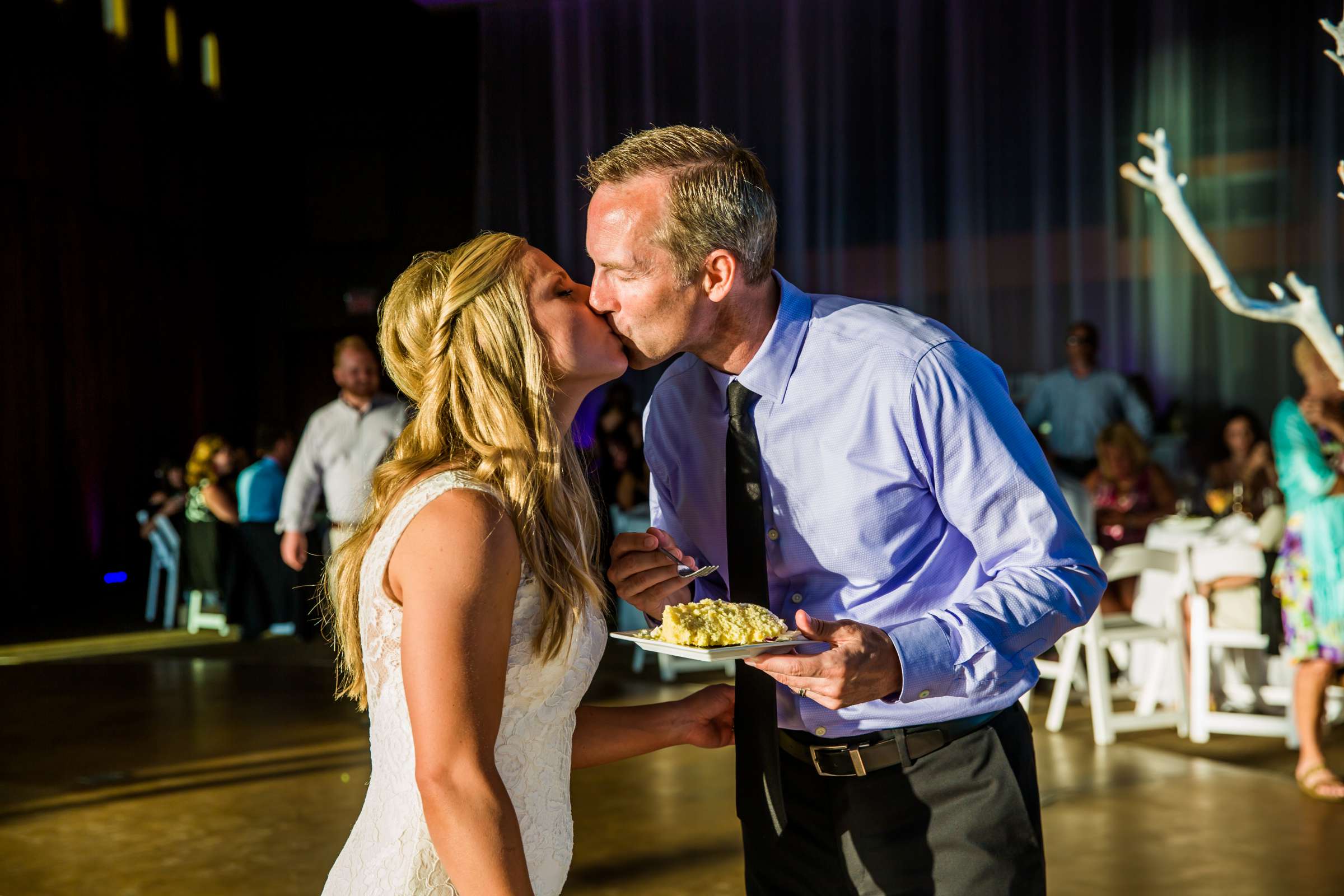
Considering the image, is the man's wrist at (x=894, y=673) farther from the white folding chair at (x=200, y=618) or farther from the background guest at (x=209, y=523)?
the white folding chair at (x=200, y=618)

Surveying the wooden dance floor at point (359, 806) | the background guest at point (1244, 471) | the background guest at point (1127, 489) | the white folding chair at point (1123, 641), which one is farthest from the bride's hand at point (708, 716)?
the background guest at point (1127, 489)

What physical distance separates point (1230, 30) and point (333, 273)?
8384 millimetres

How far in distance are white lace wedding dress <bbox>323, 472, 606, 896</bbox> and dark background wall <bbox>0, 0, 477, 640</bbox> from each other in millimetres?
8821

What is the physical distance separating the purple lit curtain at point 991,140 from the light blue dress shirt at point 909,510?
8346 millimetres

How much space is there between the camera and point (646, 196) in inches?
63.1

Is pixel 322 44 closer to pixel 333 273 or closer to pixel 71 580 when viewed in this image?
pixel 333 273

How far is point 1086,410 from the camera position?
8.08m

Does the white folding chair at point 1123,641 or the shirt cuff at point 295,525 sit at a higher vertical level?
the shirt cuff at point 295,525

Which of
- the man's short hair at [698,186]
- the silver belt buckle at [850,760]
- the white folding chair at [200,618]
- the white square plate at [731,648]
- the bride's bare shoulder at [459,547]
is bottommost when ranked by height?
the white folding chair at [200,618]

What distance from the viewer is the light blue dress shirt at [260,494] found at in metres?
7.52

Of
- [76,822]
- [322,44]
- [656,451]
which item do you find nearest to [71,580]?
[322,44]

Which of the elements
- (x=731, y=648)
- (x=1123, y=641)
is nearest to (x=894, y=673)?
(x=731, y=648)

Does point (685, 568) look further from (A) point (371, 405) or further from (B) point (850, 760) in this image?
(A) point (371, 405)

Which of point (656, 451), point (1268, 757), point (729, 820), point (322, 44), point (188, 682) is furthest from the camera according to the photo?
point (322, 44)
